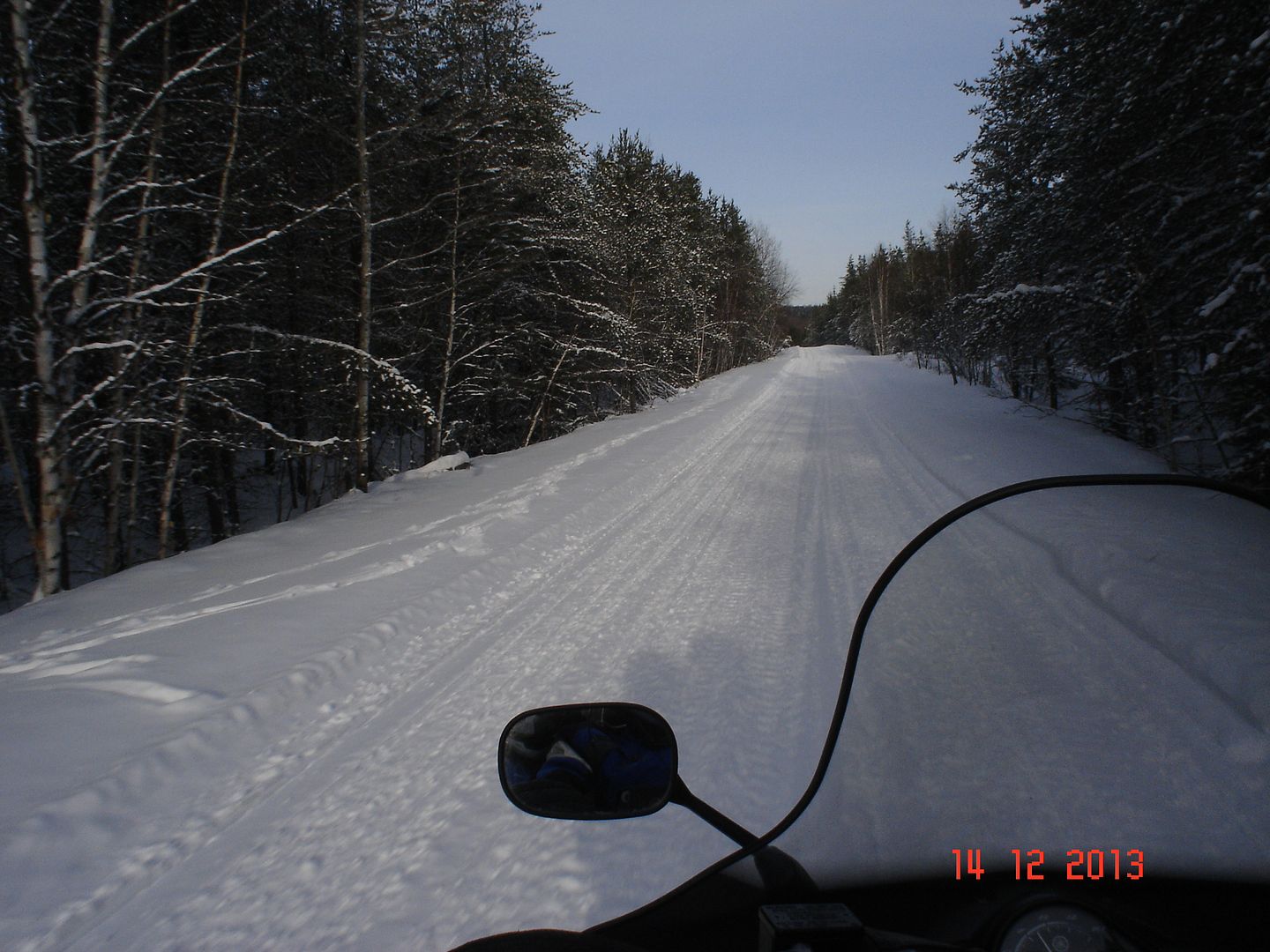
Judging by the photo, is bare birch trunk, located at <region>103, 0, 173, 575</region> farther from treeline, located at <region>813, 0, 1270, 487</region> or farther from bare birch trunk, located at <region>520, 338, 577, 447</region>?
treeline, located at <region>813, 0, 1270, 487</region>

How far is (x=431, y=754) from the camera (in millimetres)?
3184

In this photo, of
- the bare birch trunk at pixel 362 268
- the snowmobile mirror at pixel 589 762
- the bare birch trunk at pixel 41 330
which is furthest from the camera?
the bare birch trunk at pixel 362 268

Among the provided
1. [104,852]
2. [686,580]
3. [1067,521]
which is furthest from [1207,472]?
[104,852]

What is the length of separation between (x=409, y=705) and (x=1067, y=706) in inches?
133

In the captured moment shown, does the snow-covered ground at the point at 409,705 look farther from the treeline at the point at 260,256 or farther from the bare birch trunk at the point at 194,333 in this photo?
the treeline at the point at 260,256

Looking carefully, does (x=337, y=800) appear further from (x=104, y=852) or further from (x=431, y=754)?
(x=104, y=852)

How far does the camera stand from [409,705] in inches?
145

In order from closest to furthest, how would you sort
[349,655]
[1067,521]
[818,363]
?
[1067,521]
[349,655]
[818,363]

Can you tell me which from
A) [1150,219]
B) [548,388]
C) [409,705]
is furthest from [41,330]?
[1150,219]

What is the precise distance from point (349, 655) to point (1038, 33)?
16046 millimetres

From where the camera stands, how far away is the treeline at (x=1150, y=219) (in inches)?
262
